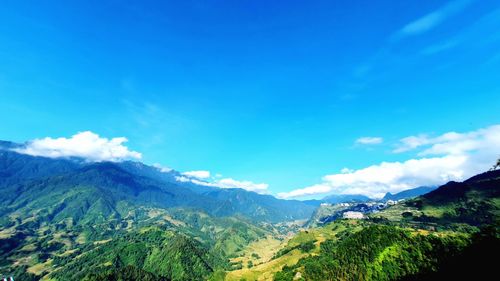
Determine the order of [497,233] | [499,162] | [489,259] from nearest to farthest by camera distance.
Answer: [499,162], [489,259], [497,233]

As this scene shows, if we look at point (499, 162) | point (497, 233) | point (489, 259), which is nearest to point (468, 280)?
point (489, 259)

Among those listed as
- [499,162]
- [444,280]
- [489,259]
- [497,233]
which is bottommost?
[444,280]

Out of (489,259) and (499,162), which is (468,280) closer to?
(489,259)

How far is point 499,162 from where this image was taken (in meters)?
91.5

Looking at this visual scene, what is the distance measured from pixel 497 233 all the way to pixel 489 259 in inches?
920

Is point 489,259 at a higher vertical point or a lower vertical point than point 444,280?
higher

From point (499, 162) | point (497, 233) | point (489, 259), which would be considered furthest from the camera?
point (497, 233)

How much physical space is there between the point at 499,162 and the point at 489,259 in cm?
12828

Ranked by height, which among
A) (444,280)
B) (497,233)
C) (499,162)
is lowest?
(444,280)

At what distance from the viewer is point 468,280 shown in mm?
183250

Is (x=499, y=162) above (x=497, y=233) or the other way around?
above

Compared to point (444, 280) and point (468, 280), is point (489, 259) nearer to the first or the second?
point (468, 280)

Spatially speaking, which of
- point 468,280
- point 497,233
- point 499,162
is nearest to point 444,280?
point 468,280

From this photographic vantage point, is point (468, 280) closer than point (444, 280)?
Yes
